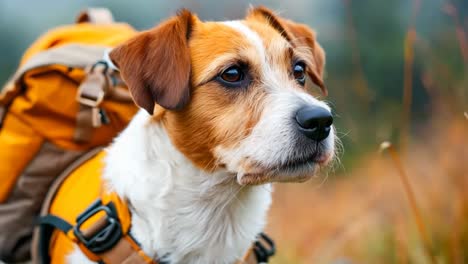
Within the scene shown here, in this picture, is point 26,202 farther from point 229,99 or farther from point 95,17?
point 95,17

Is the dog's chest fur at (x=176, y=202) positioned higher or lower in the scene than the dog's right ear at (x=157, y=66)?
lower

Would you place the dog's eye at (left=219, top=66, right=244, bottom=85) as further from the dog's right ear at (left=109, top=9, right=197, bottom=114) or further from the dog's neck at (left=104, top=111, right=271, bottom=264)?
the dog's neck at (left=104, top=111, right=271, bottom=264)

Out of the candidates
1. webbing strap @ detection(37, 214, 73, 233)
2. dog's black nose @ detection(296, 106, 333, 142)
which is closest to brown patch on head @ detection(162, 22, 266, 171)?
dog's black nose @ detection(296, 106, 333, 142)

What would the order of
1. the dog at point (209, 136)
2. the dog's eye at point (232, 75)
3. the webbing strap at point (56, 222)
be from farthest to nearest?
the webbing strap at point (56, 222)
the dog's eye at point (232, 75)
the dog at point (209, 136)

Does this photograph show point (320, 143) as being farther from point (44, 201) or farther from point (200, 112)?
point (44, 201)

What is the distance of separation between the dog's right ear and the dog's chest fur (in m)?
0.24

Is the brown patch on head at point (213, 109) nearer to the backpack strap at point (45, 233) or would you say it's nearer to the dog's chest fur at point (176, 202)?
the dog's chest fur at point (176, 202)

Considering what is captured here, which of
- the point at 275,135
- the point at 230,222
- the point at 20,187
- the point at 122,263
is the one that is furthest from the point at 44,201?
the point at 275,135

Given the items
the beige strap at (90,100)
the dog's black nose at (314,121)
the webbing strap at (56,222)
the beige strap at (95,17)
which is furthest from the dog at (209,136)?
the beige strap at (95,17)

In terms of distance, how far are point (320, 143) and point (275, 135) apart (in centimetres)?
19

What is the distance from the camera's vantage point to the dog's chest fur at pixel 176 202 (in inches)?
114

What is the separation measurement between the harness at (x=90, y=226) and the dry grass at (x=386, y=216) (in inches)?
38.8

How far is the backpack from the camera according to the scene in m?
3.36

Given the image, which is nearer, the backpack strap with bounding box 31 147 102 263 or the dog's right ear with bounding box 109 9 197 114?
the dog's right ear with bounding box 109 9 197 114
